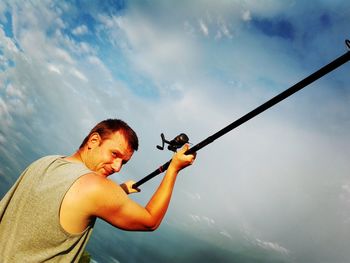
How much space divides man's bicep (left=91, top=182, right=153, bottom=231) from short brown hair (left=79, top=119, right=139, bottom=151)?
0.82 m

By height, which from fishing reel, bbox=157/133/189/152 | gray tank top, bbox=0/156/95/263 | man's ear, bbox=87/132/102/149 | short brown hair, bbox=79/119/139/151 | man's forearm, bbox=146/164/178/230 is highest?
fishing reel, bbox=157/133/189/152

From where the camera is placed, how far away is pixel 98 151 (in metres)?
3.25

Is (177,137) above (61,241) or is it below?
above

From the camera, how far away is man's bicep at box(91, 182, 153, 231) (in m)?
2.61

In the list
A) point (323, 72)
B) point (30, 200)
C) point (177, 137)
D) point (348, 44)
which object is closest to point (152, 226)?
point (30, 200)

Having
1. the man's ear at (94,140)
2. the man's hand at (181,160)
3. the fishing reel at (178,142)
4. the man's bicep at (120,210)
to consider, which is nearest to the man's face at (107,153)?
the man's ear at (94,140)

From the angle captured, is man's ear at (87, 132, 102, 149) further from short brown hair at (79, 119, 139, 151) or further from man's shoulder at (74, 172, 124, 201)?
man's shoulder at (74, 172, 124, 201)

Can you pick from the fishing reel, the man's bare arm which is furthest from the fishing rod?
the man's bare arm

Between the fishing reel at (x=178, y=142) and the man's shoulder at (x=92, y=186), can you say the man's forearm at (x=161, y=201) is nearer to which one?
the man's shoulder at (x=92, y=186)

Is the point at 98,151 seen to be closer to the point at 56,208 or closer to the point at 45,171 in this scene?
the point at 45,171

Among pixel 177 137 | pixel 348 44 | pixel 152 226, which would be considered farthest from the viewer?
pixel 177 137

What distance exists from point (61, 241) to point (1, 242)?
61cm

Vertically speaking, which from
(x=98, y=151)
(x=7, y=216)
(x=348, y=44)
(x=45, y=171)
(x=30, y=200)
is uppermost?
(x=348, y=44)

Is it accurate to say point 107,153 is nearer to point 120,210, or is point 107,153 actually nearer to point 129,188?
point 120,210
